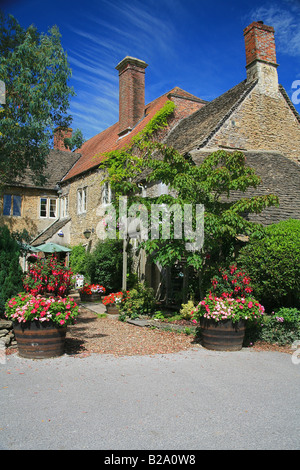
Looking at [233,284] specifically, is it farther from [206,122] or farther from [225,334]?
[206,122]

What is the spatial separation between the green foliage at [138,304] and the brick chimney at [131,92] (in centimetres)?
1113

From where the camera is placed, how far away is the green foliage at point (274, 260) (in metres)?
6.92

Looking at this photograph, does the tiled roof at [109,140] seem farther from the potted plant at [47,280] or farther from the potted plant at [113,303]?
the potted plant at [47,280]

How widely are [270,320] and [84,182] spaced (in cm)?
1495

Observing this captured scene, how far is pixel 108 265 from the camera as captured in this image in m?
Answer: 14.7

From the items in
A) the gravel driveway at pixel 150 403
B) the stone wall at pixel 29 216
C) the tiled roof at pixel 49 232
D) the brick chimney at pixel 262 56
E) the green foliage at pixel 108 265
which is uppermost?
the brick chimney at pixel 262 56

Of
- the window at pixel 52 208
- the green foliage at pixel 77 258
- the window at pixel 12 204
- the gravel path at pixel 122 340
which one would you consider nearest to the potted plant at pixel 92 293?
the green foliage at pixel 77 258

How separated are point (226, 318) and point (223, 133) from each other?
27.5ft

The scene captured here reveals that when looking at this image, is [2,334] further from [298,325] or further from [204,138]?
[204,138]

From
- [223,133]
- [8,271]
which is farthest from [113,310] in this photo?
[223,133]

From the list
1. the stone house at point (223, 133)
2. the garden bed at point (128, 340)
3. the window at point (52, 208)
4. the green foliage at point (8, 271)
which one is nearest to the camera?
the garden bed at point (128, 340)

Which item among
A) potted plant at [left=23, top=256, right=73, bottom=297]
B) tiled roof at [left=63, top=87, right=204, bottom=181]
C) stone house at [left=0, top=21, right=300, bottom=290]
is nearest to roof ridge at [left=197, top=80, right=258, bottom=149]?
stone house at [left=0, top=21, right=300, bottom=290]

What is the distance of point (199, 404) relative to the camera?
157 inches
